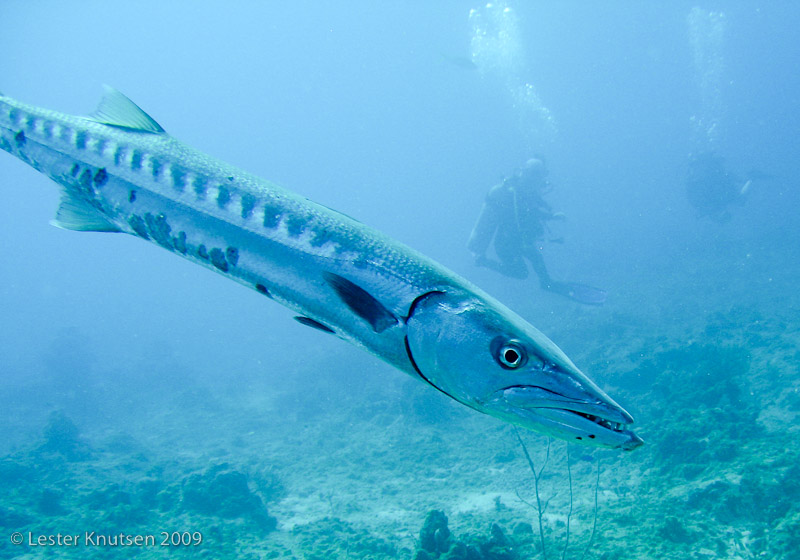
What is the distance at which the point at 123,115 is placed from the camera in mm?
1878

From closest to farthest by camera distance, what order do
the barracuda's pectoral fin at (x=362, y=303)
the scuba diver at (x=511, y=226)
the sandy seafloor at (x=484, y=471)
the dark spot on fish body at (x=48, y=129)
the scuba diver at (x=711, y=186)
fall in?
the barracuda's pectoral fin at (x=362, y=303), the dark spot on fish body at (x=48, y=129), the sandy seafloor at (x=484, y=471), the scuba diver at (x=511, y=226), the scuba diver at (x=711, y=186)

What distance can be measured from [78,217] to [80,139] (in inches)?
14.1

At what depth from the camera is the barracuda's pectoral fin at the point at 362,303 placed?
129cm

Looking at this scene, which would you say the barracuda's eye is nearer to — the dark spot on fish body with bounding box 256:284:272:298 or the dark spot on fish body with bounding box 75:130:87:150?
the dark spot on fish body with bounding box 256:284:272:298

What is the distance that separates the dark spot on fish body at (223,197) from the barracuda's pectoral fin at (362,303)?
0.51 meters

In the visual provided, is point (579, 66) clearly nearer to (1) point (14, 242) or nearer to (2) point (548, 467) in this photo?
(2) point (548, 467)

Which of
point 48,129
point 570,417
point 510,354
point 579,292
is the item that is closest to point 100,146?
point 48,129

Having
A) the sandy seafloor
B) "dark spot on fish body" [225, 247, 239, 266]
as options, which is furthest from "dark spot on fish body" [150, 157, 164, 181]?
the sandy seafloor

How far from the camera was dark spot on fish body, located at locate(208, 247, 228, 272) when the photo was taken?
1485 mm

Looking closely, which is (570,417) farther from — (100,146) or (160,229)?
(100,146)

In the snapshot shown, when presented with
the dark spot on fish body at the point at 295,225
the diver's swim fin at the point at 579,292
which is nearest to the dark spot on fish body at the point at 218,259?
the dark spot on fish body at the point at 295,225

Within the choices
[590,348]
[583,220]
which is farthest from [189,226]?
[583,220]

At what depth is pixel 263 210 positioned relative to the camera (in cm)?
149

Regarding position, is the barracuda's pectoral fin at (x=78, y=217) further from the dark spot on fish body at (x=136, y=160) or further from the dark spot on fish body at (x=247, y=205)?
the dark spot on fish body at (x=247, y=205)
